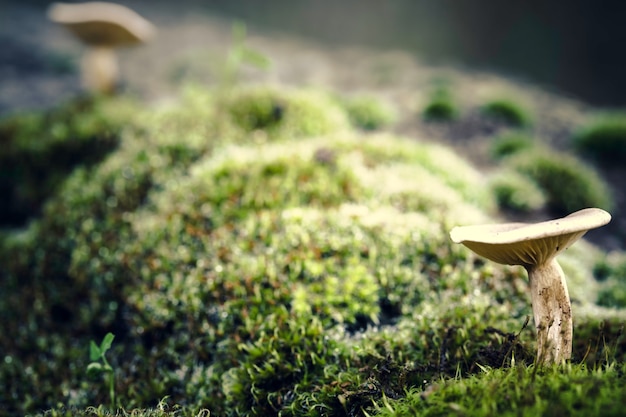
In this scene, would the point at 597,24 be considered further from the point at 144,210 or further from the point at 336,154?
the point at 144,210

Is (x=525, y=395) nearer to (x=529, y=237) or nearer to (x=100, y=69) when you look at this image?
(x=529, y=237)

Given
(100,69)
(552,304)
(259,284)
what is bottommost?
(259,284)

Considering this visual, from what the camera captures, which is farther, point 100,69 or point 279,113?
point 100,69

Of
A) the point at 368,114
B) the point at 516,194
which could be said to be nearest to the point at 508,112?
the point at 368,114

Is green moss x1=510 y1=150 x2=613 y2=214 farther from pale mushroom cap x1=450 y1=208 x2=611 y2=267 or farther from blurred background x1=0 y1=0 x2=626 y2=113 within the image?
blurred background x1=0 y1=0 x2=626 y2=113

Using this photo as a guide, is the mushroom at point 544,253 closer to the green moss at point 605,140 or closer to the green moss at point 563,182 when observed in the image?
the green moss at point 563,182

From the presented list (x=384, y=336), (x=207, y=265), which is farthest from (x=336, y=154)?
(x=384, y=336)

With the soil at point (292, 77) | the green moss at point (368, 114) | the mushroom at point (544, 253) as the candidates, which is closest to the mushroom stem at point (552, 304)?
the mushroom at point (544, 253)

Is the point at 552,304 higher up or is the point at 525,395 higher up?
the point at 552,304
